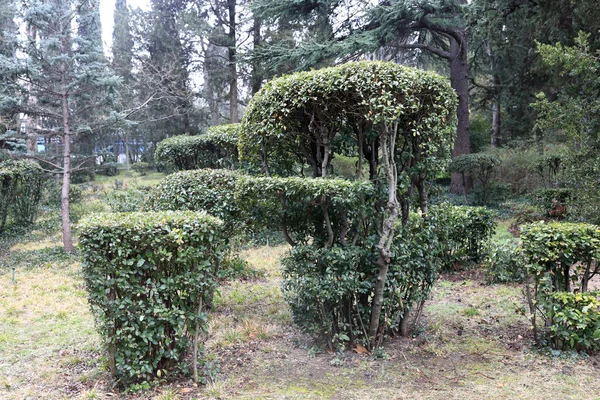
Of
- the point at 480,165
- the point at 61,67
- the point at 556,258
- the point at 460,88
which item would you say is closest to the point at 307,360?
the point at 556,258

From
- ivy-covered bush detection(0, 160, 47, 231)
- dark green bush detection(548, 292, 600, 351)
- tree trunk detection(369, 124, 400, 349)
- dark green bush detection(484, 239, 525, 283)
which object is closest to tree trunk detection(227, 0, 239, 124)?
ivy-covered bush detection(0, 160, 47, 231)

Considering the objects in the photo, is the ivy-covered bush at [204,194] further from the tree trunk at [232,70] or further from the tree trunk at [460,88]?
the tree trunk at [232,70]

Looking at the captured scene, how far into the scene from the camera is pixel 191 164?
31.8ft

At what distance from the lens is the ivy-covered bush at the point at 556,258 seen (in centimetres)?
324

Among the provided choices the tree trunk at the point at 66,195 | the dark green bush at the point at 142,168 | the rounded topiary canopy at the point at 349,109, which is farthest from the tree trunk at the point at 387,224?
the dark green bush at the point at 142,168

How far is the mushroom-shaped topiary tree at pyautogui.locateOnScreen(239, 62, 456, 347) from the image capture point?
325cm

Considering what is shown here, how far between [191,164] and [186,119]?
10.6 m

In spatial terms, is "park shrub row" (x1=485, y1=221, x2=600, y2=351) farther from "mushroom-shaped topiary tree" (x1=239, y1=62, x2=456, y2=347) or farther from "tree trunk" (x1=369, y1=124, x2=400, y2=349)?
"tree trunk" (x1=369, y1=124, x2=400, y2=349)

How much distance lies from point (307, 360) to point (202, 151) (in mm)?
6716

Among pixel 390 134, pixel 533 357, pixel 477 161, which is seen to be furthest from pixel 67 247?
pixel 477 161

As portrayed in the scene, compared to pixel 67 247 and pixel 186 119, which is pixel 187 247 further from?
pixel 186 119

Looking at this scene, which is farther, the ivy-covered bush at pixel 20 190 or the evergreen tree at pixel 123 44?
the evergreen tree at pixel 123 44

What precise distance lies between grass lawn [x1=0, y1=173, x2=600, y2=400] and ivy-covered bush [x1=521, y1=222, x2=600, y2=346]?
0.43 metres

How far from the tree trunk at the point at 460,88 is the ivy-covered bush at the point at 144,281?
34.0 feet
